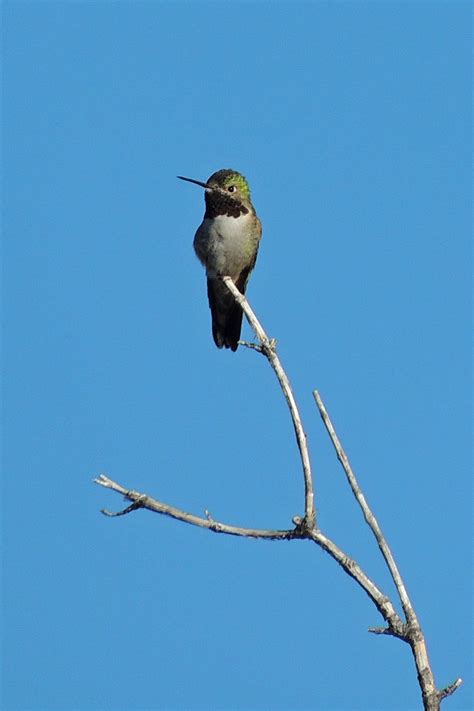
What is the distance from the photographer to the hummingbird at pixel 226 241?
10969 millimetres

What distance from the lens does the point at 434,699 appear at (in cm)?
429

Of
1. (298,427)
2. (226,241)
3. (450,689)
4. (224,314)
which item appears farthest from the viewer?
(224,314)

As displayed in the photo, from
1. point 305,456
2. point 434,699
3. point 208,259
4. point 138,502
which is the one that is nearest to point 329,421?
point 305,456

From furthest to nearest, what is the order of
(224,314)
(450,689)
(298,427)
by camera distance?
(224,314), (298,427), (450,689)

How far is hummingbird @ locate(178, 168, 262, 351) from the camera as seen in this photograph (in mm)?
10969

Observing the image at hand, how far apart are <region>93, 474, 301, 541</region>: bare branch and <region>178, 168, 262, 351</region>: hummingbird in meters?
6.12

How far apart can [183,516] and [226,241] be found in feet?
20.9

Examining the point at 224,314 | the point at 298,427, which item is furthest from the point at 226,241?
the point at 298,427

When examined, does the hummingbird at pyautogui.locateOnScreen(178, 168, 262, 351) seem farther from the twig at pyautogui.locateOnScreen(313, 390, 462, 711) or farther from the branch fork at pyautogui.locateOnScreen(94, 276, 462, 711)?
the twig at pyautogui.locateOnScreen(313, 390, 462, 711)

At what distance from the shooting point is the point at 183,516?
482 centimetres

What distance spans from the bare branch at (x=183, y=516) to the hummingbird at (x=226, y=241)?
20.1 ft

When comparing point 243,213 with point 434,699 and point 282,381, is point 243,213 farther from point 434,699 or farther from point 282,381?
point 434,699

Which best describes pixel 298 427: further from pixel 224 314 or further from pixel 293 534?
pixel 224 314

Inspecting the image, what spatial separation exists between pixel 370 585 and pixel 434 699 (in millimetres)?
616
